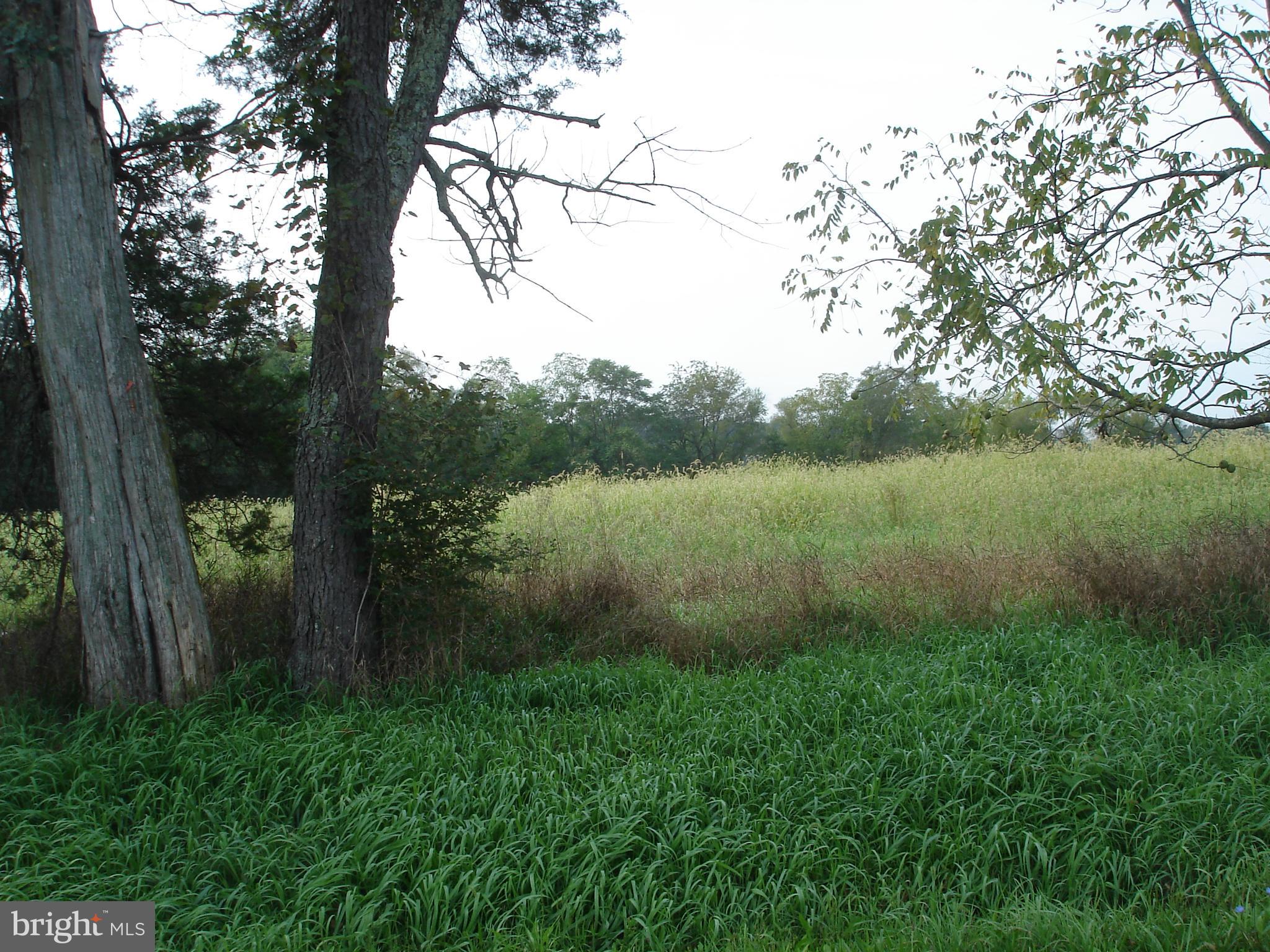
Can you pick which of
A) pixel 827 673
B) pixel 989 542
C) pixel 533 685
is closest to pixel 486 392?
pixel 533 685

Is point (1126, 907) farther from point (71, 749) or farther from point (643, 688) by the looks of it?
point (71, 749)

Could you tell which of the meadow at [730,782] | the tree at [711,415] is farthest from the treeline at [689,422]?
the meadow at [730,782]

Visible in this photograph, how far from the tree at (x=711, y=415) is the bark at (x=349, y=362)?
4656cm

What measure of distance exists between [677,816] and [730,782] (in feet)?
1.37

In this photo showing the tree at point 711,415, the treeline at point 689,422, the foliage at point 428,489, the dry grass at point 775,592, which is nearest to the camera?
the foliage at point 428,489

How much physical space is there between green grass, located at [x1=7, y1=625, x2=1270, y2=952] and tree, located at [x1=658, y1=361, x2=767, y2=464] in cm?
4758

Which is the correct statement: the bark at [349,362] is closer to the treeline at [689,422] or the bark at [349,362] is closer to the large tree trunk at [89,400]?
the large tree trunk at [89,400]

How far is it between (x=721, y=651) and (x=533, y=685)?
1602mm

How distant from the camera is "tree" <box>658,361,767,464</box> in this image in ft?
173

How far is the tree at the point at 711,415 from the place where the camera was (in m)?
52.8

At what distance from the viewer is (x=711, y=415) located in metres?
55.1

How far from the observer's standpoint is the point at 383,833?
11.1 ft

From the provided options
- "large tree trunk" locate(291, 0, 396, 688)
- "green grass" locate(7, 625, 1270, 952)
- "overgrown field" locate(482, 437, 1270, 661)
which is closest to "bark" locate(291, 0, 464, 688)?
"large tree trunk" locate(291, 0, 396, 688)

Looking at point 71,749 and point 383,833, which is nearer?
point 383,833
